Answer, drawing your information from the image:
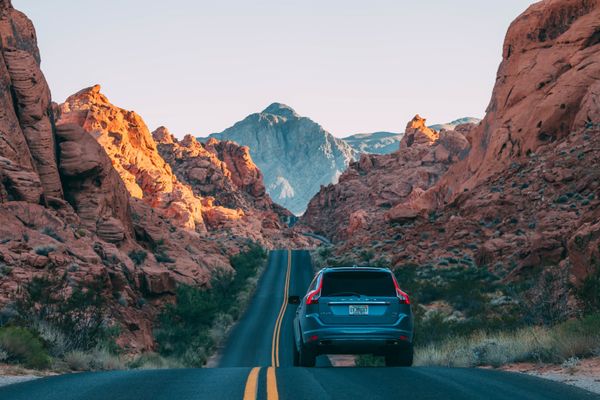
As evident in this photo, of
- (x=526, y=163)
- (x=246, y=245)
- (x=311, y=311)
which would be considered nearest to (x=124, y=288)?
(x=311, y=311)

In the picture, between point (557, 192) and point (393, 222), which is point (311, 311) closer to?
point (557, 192)

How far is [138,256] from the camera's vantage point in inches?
1838

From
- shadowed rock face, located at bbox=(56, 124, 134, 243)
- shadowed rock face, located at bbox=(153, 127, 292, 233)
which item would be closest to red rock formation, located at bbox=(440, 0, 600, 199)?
shadowed rock face, located at bbox=(56, 124, 134, 243)

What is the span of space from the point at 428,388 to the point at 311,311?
5.01 metres

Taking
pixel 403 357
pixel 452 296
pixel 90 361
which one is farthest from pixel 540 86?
pixel 90 361

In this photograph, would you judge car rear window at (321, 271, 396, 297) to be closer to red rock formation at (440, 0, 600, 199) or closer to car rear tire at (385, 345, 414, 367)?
car rear tire at (385, 345, 414, 367)

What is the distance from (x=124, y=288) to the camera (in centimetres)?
3731

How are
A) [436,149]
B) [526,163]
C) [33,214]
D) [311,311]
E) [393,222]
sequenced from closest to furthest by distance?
[311,311] → [33,214] → [526,163] → [393,222] → [436,149]

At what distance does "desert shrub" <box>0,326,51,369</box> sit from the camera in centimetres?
1487

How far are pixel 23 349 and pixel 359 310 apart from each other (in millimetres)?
6964

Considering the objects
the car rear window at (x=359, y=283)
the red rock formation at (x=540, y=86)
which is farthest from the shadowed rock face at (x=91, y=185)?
the car rear window at (x=359, y=283)

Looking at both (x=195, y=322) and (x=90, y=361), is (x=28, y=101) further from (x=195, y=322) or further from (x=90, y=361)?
(x=90, y=361)

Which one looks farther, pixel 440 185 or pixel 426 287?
pixel 440 185

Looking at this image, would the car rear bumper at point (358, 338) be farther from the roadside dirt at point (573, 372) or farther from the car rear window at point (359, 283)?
the roadside dirt at point (573, 372)
